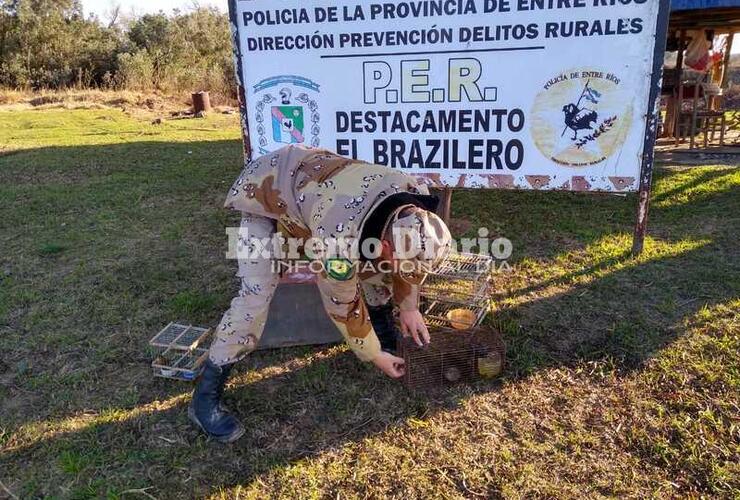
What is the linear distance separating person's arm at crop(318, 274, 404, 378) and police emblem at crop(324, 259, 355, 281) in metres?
0.03

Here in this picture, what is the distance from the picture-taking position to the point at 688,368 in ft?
10.0

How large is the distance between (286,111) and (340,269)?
3439 millimetres

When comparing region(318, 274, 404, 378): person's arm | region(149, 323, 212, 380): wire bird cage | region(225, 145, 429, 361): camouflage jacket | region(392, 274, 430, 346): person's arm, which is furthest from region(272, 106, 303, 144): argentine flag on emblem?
region(318, 274, 404, 378): person's arm

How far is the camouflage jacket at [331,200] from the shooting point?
6.73 ft


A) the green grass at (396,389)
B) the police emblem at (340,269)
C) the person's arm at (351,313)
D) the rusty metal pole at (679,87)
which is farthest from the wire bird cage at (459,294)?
the rusty metal pole at (679,87)

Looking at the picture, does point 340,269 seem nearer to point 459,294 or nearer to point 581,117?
point 459,294

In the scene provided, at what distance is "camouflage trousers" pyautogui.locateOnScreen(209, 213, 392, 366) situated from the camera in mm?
2561

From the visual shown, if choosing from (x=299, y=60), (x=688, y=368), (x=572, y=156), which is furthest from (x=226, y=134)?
(x=688, y=368)

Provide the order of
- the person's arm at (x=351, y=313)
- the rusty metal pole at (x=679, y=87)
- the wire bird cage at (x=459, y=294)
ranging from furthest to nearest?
1. the rusty metal pole at (x=679, y=87)
2. the wire bird cage at (x=459, y=294)
3. the person's arm at (x=351, y=313)

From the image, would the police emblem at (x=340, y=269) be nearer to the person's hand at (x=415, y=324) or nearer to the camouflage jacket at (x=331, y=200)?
the camouflage jacket at (x=331, y=200)

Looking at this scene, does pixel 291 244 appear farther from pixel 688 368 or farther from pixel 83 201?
pixel 83 201

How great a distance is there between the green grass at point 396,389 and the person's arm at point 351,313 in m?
0.55

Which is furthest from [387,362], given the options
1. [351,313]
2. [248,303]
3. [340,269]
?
[248,303]

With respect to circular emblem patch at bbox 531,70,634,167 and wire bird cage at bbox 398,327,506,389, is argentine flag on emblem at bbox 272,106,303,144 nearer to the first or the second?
circular emblem patch at bbox 531,70,634,167
